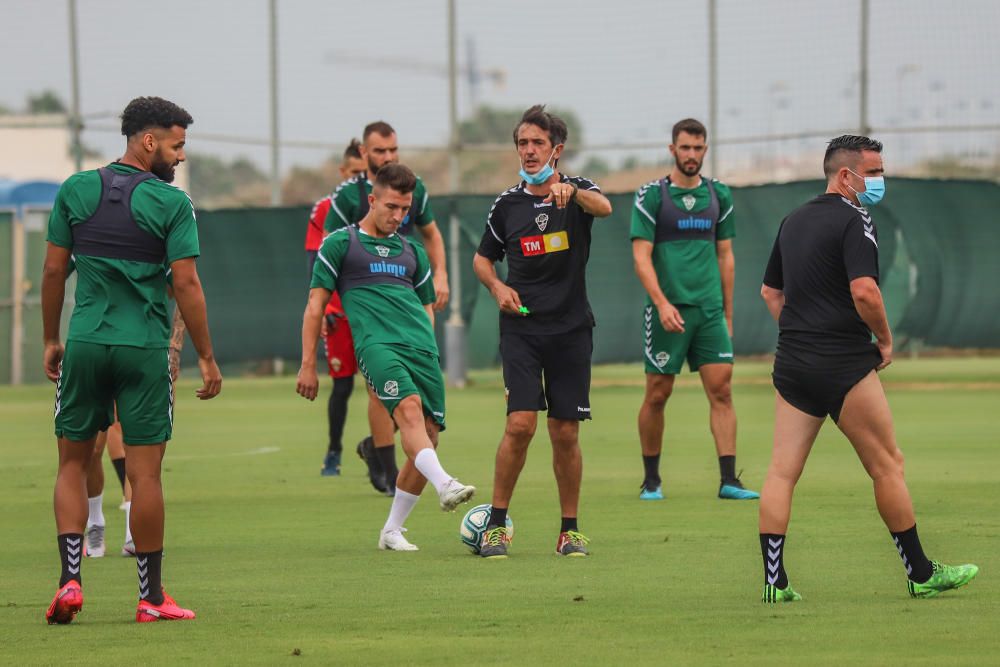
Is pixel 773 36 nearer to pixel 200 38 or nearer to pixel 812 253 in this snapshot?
pixel 200 38

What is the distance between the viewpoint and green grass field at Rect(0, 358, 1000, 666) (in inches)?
251

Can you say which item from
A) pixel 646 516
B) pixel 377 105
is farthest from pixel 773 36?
pixel 646 516

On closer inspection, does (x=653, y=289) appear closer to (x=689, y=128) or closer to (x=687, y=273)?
(x=687, y=273)

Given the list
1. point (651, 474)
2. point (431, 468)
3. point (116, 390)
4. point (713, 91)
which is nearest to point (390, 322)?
point (431, 468)

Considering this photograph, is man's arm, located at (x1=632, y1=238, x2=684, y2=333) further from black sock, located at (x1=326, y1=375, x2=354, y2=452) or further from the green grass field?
black sock, located at (x1=326, y1=375, x2=354, y2=452)

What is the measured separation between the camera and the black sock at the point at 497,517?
9.05 meters

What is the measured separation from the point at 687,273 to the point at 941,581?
4.92 m

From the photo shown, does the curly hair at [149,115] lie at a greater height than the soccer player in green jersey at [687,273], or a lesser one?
greater

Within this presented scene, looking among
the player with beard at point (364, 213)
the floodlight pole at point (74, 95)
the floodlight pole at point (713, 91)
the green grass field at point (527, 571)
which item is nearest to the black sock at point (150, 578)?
the green grass field at point (527, 571)

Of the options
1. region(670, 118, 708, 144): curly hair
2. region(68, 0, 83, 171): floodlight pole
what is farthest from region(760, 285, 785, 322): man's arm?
region(68, 0, 83, 171): floodlight pole

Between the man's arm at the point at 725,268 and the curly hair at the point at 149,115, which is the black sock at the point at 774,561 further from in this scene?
the man's arm at the point at 725,268

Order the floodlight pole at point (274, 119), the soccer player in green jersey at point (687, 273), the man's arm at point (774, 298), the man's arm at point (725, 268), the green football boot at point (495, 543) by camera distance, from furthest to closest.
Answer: the floodlight pole at point (274, 119) → the man's arm at point (725, 268) → the soccer player in green jersey at point (687, 273) → the green football boot at point (495, 543) → the man's arm at point (774, 298)

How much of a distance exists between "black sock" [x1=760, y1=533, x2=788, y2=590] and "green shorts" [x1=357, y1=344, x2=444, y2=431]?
2525mm

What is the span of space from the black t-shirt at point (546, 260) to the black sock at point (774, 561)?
2.24 meters
